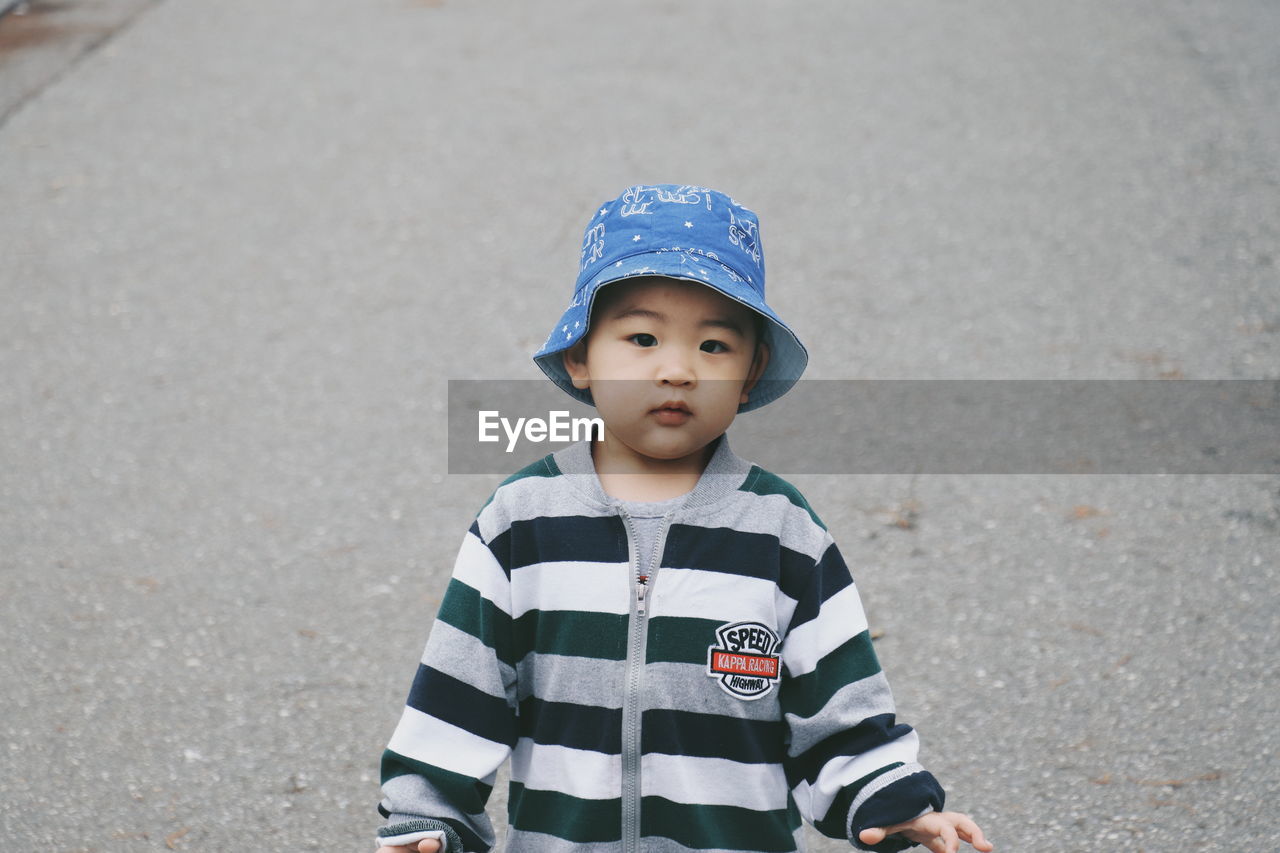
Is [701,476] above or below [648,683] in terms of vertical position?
above

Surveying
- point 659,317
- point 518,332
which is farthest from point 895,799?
point 518,332

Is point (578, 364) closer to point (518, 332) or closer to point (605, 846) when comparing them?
point (605, 846)

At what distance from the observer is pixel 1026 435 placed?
4.23m

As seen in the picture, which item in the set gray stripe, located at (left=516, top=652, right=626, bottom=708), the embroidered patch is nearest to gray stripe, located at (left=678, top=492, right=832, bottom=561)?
the embroidered patch

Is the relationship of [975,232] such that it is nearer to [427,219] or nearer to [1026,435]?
[1026,435]

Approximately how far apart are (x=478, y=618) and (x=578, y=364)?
379mm

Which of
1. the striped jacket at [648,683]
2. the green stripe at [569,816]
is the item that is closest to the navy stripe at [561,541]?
the striped jacket at [648,683]

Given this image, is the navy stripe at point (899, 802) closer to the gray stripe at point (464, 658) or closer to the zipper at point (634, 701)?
the zipper at point (634, 701)

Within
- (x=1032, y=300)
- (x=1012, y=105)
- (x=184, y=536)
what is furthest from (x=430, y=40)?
(x=184, y=536)

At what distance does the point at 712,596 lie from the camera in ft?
5.88

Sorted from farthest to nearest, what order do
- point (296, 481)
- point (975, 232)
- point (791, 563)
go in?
point (975, 232) < point (296, 481) < point (791, 563)

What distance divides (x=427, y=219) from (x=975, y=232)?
2305 millimetres

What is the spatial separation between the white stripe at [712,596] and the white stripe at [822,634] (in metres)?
0.06

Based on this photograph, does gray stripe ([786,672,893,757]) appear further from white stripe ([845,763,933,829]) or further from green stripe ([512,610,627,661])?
green stripe ([512,610,627,661])
